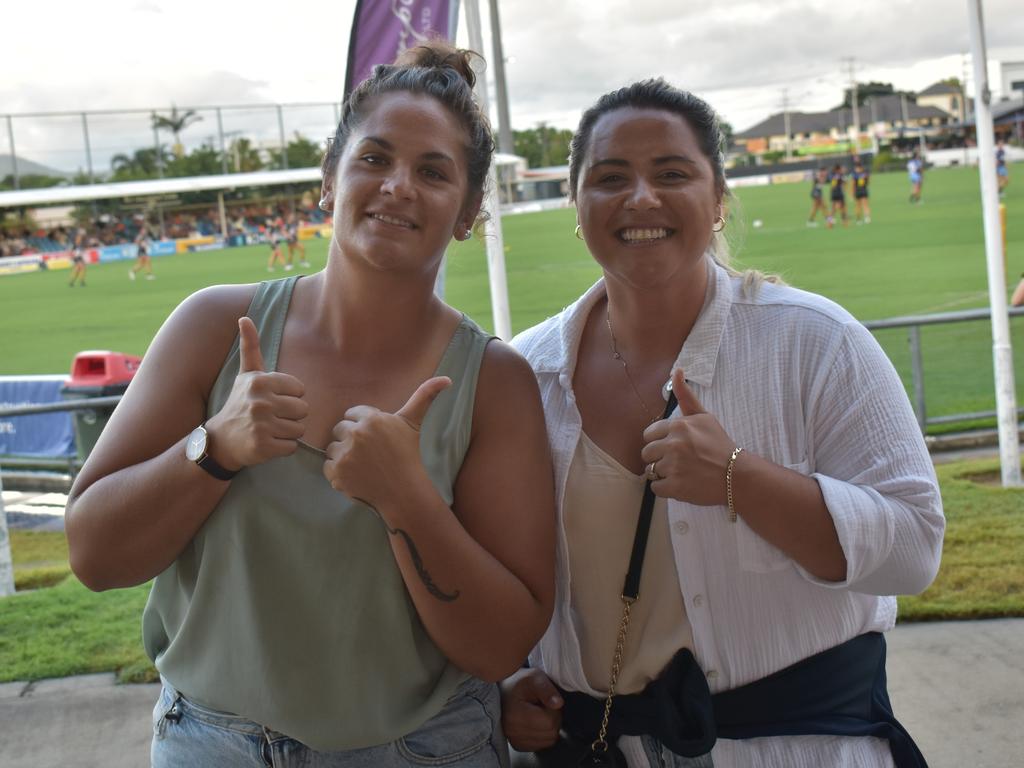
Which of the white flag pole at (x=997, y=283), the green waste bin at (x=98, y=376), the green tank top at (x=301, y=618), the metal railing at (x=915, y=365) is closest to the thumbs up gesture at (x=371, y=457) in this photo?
the green tank top at (x=301, y=618)

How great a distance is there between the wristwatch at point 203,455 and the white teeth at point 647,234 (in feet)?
2.68

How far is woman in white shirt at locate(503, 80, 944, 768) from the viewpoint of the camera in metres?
1.68

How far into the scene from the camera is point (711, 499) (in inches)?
65.2

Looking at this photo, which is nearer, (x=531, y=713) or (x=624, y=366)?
(x=531, y=713)

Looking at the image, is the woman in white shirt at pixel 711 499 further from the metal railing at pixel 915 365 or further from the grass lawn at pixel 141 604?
the metal railing at pixel 915 365

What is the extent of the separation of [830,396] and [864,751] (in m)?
0.60

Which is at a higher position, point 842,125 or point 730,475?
point 842,125

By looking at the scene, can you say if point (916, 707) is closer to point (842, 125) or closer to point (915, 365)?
point (915, 365)

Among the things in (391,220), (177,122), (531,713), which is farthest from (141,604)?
(177,122)

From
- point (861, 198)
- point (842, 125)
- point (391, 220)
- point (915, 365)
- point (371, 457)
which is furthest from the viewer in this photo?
point (842, 125)

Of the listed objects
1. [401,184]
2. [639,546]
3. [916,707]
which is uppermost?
[401,184]

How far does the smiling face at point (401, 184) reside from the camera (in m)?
1.78

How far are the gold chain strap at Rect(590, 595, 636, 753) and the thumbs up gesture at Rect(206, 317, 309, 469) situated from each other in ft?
2.14

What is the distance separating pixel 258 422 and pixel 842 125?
108m
